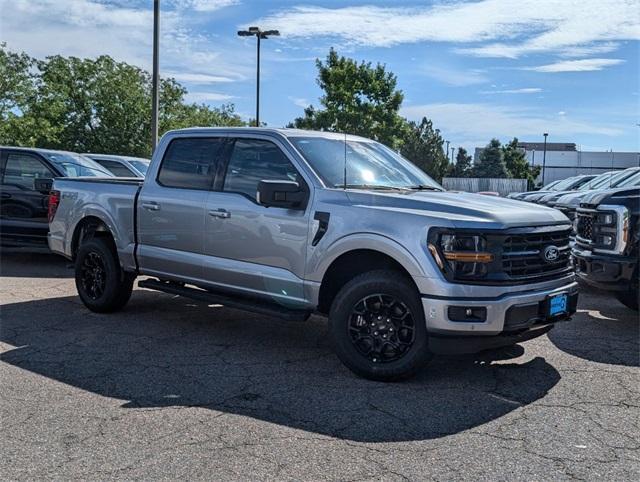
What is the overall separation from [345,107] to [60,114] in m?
15.7

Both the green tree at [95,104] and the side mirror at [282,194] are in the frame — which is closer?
the side mirror at [282,194]

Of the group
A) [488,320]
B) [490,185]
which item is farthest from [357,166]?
[490,185]

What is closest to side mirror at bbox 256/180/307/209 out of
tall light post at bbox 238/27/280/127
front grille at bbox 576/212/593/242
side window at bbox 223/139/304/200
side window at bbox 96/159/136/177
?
side window at bbox 223/139/304/200

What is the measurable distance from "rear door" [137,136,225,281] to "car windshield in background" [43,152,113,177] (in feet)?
15.0

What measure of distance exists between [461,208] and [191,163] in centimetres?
291

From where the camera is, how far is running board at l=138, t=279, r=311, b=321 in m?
5.32

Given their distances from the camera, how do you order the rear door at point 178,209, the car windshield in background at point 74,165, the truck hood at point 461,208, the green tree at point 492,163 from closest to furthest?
1. the truck hood at point 461,208
2. the rear door at point 178,209
3. the car windshield in background at point 74,165
4. the green tree at point 492,163

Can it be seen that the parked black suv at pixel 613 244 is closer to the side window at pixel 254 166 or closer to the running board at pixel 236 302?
the running board at pixel 236 302

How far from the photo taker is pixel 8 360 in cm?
532

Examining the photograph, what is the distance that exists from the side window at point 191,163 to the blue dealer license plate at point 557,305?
3.25m

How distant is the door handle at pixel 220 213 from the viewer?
580 centimetres

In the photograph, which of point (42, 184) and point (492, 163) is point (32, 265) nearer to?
point (42, 184)

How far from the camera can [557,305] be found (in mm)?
4902

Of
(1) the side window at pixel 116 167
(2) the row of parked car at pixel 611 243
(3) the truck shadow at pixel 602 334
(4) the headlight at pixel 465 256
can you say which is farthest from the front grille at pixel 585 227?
(1) the side window at pixel 116 167
